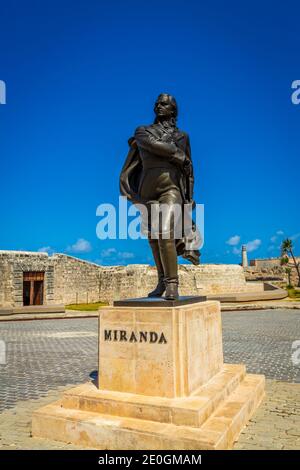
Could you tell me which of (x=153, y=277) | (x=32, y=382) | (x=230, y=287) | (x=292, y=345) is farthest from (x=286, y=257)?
(x=32, y=382)

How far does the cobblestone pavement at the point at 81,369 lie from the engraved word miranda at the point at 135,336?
3.72 ft

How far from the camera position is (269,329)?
13.0 meters

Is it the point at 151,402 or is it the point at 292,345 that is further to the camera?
the point at 292,345

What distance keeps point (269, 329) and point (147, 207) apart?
31.7ft

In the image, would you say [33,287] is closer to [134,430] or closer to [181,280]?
[181,280]

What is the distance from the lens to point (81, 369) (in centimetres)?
739

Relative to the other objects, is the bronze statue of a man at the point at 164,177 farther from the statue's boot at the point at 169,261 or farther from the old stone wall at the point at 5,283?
the old stone wall at the point at 5,283

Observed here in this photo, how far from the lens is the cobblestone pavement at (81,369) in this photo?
4070 mm

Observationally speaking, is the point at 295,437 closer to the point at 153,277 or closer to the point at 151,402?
Result: the point at 151,402

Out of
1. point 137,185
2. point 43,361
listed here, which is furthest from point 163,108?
point 43,361

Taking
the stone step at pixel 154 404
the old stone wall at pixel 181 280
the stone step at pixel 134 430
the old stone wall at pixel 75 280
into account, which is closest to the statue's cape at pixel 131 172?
the stone step at pixel 154 404

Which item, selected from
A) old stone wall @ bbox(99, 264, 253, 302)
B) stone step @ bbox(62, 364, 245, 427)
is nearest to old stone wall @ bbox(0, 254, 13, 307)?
old stone wall @ bbox(99, 264, 253, 302)

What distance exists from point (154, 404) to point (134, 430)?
309 mm
